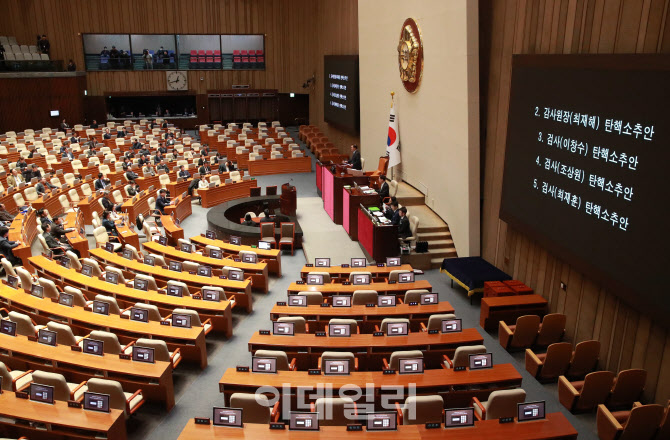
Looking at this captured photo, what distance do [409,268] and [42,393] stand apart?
6.84m

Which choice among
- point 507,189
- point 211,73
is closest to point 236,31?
point 211,73

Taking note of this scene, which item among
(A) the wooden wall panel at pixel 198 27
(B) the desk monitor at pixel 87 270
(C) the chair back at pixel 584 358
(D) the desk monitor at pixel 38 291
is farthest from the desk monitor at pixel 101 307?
(A) the wooden wall panel at pixel 198 27

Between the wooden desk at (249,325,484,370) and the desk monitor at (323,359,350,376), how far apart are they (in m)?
0.77

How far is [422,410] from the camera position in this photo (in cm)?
610

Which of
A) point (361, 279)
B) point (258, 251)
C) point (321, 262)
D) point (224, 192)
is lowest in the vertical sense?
point (224, 192)

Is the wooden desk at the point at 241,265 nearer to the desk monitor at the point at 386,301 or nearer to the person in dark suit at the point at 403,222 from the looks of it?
the desk monitor at the point at 386,301

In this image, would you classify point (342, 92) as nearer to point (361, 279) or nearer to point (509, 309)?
point (361, 279)

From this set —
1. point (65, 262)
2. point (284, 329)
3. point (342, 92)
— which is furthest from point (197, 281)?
point (342, 92)

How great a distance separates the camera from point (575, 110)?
822 centimetres

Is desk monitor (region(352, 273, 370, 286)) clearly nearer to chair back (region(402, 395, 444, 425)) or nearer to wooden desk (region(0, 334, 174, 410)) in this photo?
wooden desk (region(0, 334, 174, 410))

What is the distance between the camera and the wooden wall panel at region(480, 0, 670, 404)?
7.12 meters

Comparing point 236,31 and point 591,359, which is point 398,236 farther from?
point 236,31

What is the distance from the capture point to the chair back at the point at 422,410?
6.07 meters

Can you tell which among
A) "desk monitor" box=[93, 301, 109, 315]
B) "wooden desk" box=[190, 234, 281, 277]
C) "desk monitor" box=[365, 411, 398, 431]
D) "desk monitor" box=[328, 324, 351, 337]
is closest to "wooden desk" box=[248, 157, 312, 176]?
"wooden desk" box=[190, 234, 281, 277]
